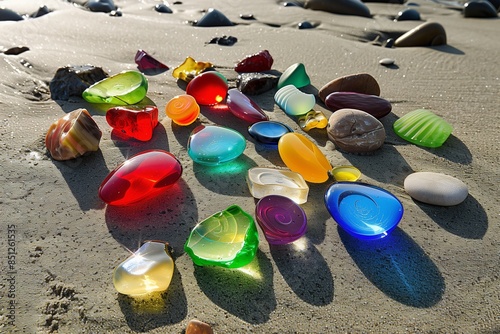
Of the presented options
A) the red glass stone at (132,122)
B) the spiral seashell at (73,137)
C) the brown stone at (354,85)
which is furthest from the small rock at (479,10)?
the spiral seashell at (73,137)

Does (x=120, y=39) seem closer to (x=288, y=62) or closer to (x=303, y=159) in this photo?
(x=288, y=62)

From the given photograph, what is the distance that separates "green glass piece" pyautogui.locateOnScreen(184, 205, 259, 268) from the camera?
1.24m

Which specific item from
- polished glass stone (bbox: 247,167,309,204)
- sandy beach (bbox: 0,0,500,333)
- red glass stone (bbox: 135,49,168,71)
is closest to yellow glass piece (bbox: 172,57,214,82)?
sandy beach (bbox: 0,0,500,333)

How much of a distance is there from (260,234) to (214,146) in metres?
0.47

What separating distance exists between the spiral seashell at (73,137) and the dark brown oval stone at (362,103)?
1.16 metres

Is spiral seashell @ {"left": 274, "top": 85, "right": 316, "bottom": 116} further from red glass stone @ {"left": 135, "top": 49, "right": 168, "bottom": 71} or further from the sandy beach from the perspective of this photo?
red glass stone @ {"left": 135, "top": 49, "right": 168, "bottom": 71}

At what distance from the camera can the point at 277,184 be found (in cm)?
151

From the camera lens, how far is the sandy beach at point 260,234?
115 cm

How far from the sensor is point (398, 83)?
254 centimetres

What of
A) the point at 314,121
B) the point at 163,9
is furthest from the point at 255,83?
the point at 163,9

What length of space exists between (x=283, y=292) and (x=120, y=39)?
8.11 ft

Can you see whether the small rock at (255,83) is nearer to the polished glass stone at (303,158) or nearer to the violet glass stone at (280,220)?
the polished glass stone at (303,158)

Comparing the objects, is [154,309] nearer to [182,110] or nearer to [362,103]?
[182,110]

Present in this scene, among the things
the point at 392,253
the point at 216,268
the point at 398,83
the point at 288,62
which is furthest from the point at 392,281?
the point at 288,62
